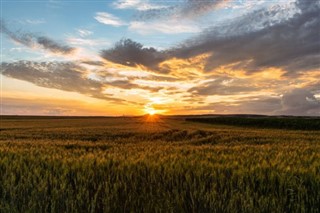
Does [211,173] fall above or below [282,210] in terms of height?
above

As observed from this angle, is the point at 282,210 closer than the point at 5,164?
Yes

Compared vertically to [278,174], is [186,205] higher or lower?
lower

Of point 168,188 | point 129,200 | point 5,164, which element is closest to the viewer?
point 129,200

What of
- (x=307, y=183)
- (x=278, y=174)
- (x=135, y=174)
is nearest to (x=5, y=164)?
(x=135, y=174)

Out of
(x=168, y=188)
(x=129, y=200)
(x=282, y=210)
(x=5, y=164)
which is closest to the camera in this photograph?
(x=282, y=210)

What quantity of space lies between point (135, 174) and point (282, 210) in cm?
242

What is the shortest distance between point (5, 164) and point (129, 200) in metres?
3.15

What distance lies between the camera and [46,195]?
17.3ft

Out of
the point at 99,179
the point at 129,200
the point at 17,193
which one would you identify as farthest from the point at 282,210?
the point at 17,193

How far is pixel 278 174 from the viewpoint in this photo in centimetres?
548

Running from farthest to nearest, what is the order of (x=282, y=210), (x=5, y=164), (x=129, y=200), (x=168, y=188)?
(x=5, y=164), (x=168, y=188), (x=129, y=200), (x=282, y=210)

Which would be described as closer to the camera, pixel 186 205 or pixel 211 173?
pixel 186 205

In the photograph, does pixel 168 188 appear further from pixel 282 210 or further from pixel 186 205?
pixel 282 210

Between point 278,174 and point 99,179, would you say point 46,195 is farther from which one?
point 278,174
